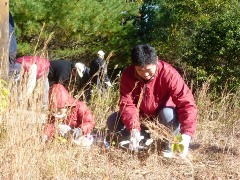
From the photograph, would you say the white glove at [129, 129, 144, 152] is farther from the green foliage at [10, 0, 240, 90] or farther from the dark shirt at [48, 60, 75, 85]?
the green foliage at [10, 0, 240, 90]

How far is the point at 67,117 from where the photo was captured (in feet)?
10.7

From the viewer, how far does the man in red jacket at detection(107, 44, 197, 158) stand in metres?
2.91

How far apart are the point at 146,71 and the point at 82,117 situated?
677mm

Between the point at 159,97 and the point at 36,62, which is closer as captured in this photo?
the point at 36,62

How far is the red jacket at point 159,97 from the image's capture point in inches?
117

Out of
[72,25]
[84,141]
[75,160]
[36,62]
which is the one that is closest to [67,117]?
[84,141]

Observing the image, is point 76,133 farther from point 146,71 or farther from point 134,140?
point 146,71

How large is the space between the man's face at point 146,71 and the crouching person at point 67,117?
0.47 meters

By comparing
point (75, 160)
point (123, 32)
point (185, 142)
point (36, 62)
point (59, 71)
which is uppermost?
point (123, 32)

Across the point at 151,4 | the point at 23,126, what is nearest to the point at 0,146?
the point at 23,126

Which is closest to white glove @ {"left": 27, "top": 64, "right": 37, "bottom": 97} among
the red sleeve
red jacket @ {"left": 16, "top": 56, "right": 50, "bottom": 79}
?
red jacket @ {"left": 16, "top": 56, "right": 50, "bottom": 79}

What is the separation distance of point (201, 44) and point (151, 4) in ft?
16.7

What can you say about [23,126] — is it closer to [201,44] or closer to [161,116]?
[161,116]

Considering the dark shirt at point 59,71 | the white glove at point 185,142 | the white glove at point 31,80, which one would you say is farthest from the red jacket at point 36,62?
the dark shirt at point 59,71
